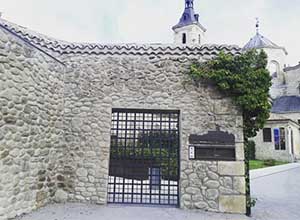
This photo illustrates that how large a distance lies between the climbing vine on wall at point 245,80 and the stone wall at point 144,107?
0.23m

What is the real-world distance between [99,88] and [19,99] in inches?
73.1

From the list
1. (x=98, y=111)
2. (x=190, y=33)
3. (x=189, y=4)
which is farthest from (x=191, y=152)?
(x=189, y=4)

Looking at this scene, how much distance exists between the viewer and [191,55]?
5.97 meters

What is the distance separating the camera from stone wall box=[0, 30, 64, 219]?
4262 mm

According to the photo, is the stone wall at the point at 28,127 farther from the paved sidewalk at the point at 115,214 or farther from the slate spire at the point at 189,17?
the slate spire at the point at 189,17

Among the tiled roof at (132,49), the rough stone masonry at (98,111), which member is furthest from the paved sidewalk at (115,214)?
the tiled roof at (132,49)

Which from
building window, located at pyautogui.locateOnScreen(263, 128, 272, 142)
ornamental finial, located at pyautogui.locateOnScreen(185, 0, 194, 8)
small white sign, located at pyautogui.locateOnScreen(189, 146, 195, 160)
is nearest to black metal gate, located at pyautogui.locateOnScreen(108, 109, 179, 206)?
small white sign, located at pyautogui.locateOnScreen(189, 146, 195, 160)

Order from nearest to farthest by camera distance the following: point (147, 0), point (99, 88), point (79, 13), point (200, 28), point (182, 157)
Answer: point (182, 157)
point (99, 88)
point (79, 13)
point (147, 0)
point (200, 28)

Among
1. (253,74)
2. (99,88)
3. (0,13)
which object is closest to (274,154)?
(253,74)

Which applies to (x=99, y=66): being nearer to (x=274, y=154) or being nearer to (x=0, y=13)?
(x=0, y=13)

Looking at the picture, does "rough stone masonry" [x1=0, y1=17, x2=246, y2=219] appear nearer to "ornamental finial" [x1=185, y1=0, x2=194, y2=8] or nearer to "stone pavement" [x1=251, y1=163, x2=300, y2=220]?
"stone pavement" [x1=251, y1=163, x2=300, y2=220]

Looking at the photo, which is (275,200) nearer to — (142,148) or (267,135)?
(142,148)

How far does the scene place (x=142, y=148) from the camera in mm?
6133

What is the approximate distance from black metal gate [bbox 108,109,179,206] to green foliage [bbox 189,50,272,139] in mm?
1274
